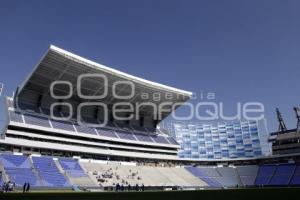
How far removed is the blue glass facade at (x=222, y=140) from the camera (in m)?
152

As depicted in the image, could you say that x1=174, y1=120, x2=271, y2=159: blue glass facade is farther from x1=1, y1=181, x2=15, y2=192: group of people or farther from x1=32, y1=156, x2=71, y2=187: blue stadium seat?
x1=1, y1=181, x2=15, y2=192: group of people

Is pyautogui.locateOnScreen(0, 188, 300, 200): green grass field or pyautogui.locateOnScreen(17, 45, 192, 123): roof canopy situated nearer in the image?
pyautogui.locateOnScreen(0, 188, 300, 200): green grass field

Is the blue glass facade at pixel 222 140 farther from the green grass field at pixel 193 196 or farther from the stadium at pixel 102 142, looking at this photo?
the green grass field at pixel 193 196

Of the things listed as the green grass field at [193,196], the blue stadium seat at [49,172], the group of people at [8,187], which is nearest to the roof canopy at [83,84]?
the blue stadium seat at [49,172]

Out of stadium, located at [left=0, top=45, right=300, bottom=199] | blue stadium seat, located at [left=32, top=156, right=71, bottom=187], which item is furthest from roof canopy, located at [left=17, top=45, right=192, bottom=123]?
blue stadium seat, located at [left=32, top=156, right=71, bottom=187]

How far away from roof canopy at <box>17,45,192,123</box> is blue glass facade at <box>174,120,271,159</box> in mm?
86713

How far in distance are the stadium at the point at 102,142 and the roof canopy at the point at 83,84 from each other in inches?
6.9

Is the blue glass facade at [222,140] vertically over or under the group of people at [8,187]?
over

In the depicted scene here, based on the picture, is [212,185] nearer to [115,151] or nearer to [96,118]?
[115,151]

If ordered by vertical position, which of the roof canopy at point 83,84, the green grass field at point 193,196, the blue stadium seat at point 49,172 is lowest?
the green grass field at point 193,196

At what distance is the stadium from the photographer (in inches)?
2114

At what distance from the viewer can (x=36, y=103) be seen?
64.6 m

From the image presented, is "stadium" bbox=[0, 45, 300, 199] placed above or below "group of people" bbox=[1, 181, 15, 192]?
above

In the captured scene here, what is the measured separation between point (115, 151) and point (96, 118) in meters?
9.87
